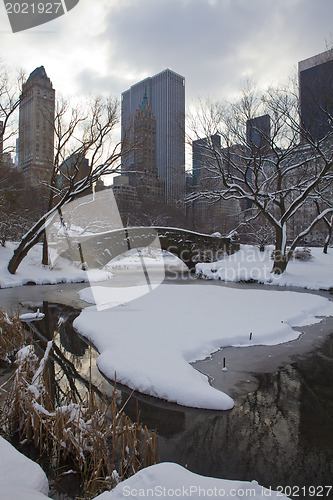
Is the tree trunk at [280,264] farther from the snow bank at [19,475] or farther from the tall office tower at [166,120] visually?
the snow bank at [19,475]

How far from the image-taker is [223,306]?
1137 cm

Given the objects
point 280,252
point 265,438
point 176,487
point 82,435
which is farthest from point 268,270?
point 176,487

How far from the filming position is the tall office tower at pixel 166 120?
20.6 metres

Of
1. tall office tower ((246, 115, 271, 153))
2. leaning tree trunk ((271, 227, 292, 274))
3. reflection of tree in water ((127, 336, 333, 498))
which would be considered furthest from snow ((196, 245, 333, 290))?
reflection of tree in water ((127, 336, 333, 498))

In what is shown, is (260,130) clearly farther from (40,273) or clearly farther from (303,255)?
(40,273)

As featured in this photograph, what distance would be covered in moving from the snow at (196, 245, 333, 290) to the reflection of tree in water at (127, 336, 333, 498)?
518 inches

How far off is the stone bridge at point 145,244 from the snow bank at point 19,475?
20.6 m

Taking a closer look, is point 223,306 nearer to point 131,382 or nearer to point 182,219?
point 131,382

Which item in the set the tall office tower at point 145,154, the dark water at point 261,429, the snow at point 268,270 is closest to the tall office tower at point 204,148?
the tall office tower at point 145,154

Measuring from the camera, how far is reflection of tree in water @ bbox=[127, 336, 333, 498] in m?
3.60

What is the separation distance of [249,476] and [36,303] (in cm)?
1152

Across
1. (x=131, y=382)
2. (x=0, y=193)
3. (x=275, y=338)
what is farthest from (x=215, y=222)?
(x=131, y=382)

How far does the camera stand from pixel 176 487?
2.78 metres

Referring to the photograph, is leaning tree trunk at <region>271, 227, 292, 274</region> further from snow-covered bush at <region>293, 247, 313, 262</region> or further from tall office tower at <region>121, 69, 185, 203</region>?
tall office tower at <region>121, 69, 185, 203</region>
